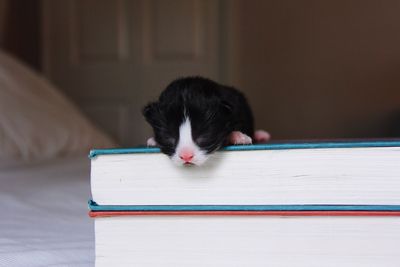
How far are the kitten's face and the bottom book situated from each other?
0.11 metres

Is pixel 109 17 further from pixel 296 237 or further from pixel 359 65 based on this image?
pixel 296 237

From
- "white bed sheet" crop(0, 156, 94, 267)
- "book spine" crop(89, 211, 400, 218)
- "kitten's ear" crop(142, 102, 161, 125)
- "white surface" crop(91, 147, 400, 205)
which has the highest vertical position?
"kitten's ear" crop(142, 102, 161, 125)

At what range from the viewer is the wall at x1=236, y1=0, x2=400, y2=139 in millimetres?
2939

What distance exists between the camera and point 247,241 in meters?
0.64

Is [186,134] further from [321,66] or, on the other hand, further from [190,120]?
[321,66]

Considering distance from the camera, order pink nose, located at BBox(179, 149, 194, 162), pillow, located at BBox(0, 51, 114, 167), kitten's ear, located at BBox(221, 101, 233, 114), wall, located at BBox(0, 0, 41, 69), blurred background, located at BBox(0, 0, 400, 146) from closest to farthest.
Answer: pink nose, located at BBox(179, 149, 194, 162), kitten's ear, located at BBox(221, 101, 233, 114), pillow, located at BBox(0, 51, 114, 167), wall, located at BBox(0, 0, 41, 69), blurred background, located at BBox(0, 0, 400, 146)

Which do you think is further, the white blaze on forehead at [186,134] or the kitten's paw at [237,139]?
the kitten's paw at [237,139]

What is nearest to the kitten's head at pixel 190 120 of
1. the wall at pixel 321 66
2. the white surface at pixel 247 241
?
the white surface at pixel 247 241

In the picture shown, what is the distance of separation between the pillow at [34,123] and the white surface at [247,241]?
96 cm

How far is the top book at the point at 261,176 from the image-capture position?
0.62 meters

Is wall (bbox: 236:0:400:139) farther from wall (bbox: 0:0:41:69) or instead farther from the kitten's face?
the kitten's face

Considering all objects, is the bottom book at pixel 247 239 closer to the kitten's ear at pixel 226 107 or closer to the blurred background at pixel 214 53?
the kitten's ear at pixel 226 107

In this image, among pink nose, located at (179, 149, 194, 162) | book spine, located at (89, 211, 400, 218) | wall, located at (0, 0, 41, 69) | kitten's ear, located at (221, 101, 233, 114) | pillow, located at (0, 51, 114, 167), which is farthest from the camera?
wall, located at (0, 0, 41, 69)

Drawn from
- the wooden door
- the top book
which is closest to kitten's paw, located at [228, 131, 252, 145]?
the top book
